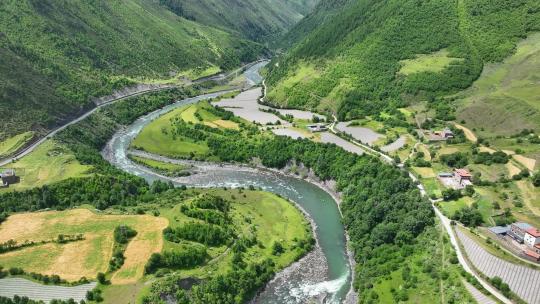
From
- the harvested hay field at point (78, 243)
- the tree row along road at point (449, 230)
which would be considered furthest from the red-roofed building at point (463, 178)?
the harvested hay field at point (78, 243)

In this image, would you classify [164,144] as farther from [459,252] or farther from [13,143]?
[459,252]

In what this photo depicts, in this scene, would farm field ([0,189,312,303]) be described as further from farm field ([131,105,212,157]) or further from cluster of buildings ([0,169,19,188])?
farm field ([131,105,212,157])

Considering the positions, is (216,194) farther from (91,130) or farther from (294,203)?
(91,130)

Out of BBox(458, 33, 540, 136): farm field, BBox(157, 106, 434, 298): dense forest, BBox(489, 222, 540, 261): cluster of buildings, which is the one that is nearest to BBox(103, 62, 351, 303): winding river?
BBox(157, 106, 434, 298): dense forest

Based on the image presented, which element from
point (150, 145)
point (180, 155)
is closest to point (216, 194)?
point (180, 155)

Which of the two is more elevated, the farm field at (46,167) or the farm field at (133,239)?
the farm field at (46,167)

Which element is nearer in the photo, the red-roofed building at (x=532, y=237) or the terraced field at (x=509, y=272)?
the terraced field at (x=509, y=272)

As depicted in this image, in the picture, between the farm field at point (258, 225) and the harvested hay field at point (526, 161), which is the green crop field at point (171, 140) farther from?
the harvested hay field at point (526, 161)
